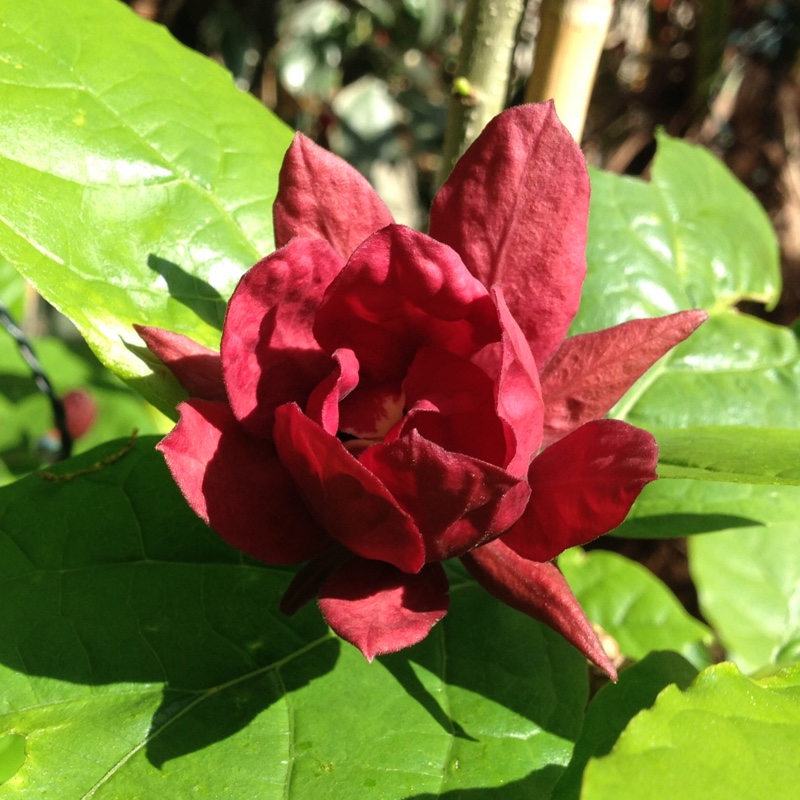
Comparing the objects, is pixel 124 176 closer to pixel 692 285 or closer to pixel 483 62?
pixel 483 62

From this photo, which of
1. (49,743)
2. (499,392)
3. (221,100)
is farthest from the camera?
(221,100)

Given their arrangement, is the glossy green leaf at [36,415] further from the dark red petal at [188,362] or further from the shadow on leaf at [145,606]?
the dark red petal at [188,362]

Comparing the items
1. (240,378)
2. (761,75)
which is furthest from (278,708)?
(761,75)

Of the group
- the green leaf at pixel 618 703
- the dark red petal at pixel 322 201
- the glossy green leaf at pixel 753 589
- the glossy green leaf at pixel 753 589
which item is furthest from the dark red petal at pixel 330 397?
the glossy green leaf at pixel 753 589

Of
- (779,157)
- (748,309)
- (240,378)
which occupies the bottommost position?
(748,309)

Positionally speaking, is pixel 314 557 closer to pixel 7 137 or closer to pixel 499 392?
pixel 499 392

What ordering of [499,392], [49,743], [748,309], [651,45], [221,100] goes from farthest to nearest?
[748,309]
[651,45]
[221,100]
[49,743]
[499,392]

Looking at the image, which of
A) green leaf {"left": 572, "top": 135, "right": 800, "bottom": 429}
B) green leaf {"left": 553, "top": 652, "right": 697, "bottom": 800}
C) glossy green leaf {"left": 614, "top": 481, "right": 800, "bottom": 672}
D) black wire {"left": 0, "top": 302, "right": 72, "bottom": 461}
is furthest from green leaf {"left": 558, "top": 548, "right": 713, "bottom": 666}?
black wire {"left": 0, "top": 302, "right": 72, "bottom": 461}
